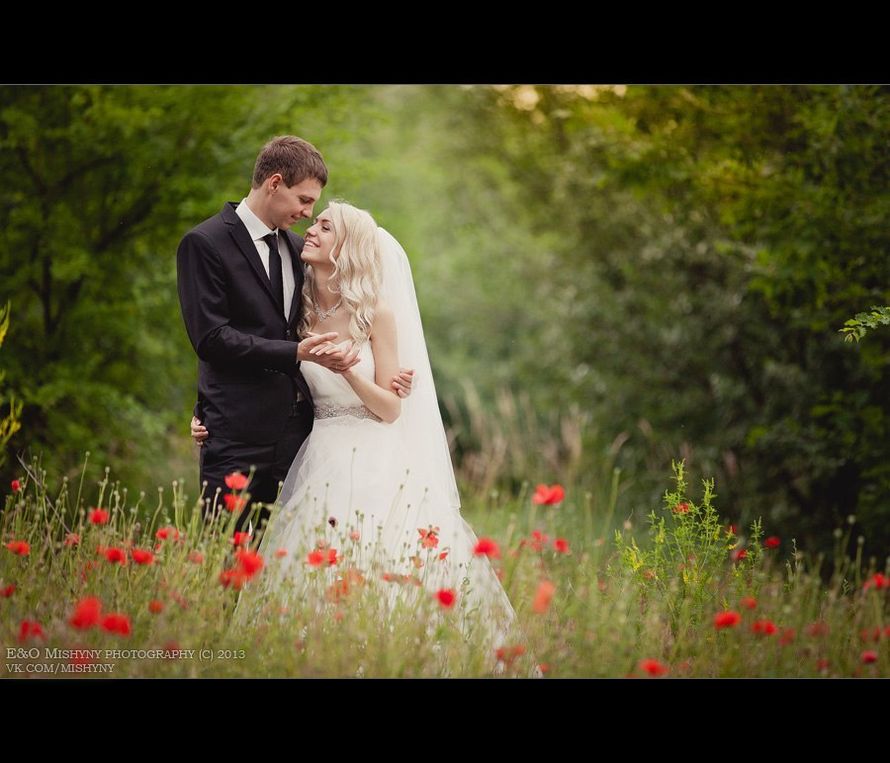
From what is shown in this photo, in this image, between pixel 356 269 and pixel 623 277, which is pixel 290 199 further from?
pixel 623 277

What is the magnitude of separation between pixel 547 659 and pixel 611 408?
487 centimetres

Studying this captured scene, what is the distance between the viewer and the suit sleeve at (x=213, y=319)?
12.2 feet

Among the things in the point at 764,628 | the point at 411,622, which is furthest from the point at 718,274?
the point at 411,622

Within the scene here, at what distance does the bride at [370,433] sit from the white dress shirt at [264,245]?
3.0 inches

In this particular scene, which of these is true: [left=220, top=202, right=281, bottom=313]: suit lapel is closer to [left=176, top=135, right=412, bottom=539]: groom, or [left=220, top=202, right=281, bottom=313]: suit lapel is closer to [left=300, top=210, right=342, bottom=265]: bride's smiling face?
[left=176, top=135, right=412, bottom=539]: groom

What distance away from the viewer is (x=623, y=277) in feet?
28.1

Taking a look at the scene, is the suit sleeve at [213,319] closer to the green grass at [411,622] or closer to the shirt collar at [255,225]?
the shirt collar at [255,225]

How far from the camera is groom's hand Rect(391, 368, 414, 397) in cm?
394

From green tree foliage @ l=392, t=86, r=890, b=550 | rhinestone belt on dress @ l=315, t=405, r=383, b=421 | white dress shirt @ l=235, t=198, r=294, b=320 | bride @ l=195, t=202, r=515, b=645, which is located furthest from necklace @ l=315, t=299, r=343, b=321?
green tree foliage @ l=392, t=86, r=890, b=550

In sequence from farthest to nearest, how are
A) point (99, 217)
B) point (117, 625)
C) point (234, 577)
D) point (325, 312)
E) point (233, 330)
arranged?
point (99, 217)
point (325, 312)
point (233, 330)
point (234, 577)
point (117, 625)

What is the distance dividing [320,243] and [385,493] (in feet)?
3.62

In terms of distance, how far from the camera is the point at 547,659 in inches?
129

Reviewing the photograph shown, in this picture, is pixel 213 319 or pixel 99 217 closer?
pixel 213 319

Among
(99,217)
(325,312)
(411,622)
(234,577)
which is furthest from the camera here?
→ (99,217)
